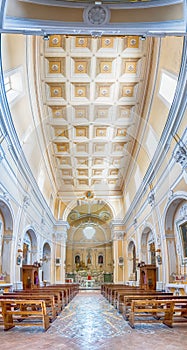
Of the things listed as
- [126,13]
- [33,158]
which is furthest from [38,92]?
[126,13]

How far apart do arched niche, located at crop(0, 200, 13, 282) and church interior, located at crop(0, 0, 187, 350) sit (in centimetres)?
4

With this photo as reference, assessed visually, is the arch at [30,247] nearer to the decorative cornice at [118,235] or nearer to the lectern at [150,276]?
the lectern at [150,276]

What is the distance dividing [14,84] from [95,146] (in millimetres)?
8153

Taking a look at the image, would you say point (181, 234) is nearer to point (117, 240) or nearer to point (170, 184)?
point (170, 184)

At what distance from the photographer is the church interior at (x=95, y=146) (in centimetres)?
639

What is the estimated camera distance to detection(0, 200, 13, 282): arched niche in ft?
39.4

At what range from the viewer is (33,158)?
15.7m

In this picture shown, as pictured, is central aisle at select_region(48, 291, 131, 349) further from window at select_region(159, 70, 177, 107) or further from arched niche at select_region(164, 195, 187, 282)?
window at select_region(159, 70, 177, 107)

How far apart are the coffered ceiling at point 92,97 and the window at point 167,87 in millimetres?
1227

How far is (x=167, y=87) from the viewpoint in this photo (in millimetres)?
11117

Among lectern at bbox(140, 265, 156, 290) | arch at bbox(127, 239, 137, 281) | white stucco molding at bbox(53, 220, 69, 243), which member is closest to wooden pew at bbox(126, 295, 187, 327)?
lectern at bbox(140, 265, 156, 290)

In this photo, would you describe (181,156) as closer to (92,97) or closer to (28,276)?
(92,97)

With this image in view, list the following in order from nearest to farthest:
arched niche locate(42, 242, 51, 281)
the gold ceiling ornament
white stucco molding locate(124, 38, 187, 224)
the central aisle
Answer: the central aisle < white stucco molding locate(124, 38, 187, 224) < arched niche locate(42, 242, 51, 281) < the gold ceiling ornament

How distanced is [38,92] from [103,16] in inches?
281
